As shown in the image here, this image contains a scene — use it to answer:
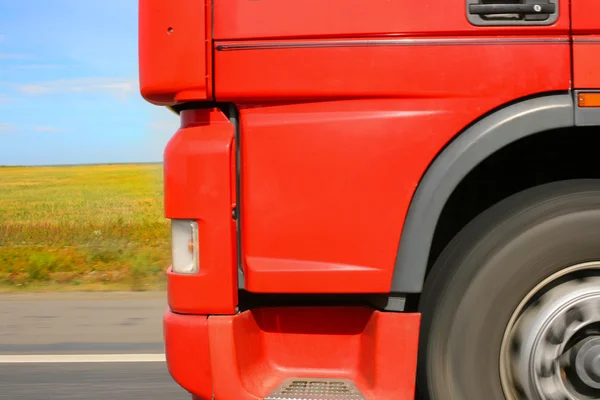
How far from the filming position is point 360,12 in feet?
7.97

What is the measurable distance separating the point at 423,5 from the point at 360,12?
0.68 feet

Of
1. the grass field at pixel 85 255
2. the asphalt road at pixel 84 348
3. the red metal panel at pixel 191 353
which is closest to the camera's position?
the red metal panel at pixel 191 353

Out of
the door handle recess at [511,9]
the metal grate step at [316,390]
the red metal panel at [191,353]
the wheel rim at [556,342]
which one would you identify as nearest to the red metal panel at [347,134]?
the door handle recess at [511,9]

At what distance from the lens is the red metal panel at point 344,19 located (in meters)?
2.41

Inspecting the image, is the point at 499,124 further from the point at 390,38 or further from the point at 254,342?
the point at 254,342

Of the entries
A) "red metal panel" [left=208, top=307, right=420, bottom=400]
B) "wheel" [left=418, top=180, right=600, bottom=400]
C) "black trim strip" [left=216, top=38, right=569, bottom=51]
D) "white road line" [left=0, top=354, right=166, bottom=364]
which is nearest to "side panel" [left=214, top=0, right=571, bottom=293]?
"black trim strip" [left=216, top=38, right=569, bottom=51]

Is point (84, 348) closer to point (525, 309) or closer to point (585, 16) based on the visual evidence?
point (525, 309)

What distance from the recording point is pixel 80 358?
4824mm

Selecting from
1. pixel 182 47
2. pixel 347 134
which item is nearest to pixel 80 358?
pixel 182 47

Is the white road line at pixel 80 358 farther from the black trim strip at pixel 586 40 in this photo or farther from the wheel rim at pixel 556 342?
the black trim strip at pixel 586 40

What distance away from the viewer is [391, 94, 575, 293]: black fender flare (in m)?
2.40

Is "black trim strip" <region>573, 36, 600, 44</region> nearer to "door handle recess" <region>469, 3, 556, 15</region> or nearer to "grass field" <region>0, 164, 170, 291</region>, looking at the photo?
"door handle recess" <region>469, 3, 556, 15</region>

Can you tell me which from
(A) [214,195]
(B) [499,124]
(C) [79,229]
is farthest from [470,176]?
(C) [79,229]

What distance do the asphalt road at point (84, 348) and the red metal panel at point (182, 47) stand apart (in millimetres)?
2120
